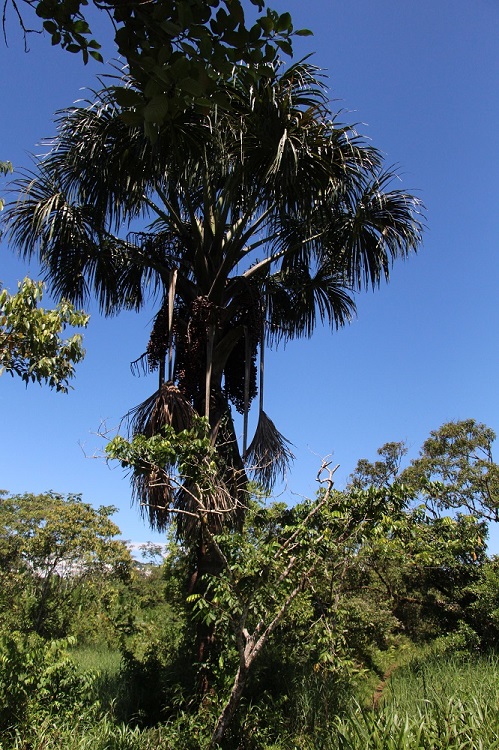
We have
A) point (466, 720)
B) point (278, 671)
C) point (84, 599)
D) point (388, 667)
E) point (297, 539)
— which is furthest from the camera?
point (84, 599)

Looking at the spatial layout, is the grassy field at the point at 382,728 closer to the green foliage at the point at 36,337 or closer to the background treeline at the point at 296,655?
the background treeline at the point at 296,655

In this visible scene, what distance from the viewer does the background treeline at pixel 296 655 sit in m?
4.63

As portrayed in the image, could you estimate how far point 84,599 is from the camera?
41.9ft

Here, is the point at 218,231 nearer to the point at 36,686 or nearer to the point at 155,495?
the point at 155,495

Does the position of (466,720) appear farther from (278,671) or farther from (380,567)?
(380,567)

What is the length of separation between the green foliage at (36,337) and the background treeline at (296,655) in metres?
2.07

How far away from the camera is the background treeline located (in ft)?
15.2

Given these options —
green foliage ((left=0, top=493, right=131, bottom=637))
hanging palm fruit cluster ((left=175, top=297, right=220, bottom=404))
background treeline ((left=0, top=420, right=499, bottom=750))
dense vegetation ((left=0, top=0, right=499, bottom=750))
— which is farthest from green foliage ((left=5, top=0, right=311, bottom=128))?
green foliage ((left=0, top=493, right=131, bottom=637))

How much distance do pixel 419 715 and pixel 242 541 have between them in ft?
6.24

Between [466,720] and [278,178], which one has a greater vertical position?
[278,178]

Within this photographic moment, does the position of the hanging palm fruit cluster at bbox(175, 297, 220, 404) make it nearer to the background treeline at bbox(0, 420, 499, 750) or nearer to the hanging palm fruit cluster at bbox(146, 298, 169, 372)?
the hanging palm fruit cluster at bbox(146, 298, 169, 372)

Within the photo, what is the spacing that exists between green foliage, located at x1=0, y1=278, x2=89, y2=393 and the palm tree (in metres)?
1.20

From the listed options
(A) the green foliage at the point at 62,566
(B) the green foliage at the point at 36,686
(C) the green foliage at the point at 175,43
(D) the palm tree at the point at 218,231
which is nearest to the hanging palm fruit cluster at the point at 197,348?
(D) the palm tree at the point at 218,231

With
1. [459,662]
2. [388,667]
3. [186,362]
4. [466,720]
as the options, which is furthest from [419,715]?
[388,667]
